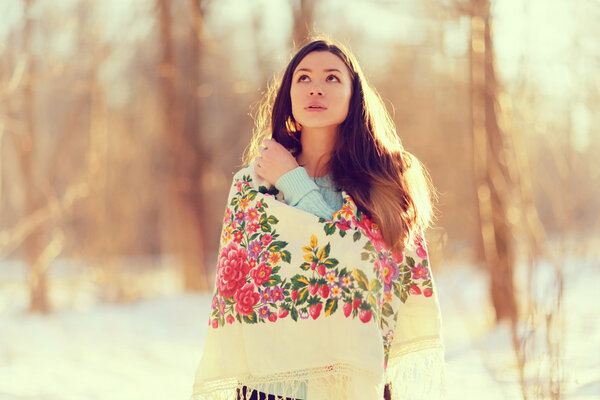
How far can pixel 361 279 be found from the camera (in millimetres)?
1725

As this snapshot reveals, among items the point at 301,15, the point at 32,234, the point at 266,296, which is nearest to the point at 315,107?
the point at 266,296

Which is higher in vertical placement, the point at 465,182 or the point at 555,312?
the point at 465,182

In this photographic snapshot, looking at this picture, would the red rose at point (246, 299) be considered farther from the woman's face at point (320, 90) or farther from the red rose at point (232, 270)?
the woman's face at point (320, 90)

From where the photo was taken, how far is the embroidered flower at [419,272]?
6.20 ft

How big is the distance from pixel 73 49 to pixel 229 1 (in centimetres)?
251

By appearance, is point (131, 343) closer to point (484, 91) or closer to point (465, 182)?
point (484, 91)

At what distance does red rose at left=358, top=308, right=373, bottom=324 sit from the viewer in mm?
1711

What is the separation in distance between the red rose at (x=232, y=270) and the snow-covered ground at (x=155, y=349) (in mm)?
1052

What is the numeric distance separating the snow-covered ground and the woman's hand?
100 cm

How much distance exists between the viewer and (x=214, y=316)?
1.88 m

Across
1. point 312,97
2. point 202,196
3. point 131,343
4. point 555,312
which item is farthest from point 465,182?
point 312,97

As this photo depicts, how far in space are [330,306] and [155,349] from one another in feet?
17.0

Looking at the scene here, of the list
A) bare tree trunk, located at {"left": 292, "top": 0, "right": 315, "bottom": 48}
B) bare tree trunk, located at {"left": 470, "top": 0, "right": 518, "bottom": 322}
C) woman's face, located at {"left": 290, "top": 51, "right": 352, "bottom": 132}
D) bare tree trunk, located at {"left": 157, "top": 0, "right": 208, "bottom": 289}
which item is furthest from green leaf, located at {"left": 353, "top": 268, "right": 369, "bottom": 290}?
bare tree trunk, located at {"left": 157, "top": 0, "right": 208, "bottom": 289}

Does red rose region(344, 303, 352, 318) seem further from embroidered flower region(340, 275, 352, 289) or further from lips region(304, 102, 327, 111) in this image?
lips region(304, 102, 327, 111)
